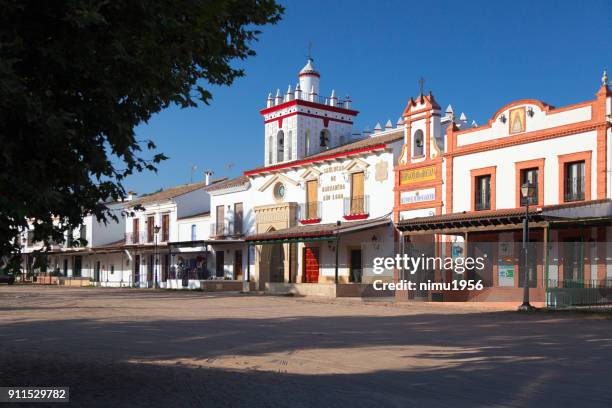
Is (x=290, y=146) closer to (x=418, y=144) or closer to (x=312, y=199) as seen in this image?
(x=312, y=199)

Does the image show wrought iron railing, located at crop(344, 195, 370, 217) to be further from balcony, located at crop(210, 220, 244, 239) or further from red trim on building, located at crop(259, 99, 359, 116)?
balcony, located at crop(210, 220, 244, 239)

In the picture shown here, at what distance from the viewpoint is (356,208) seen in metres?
30.6

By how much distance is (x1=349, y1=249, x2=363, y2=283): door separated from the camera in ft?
99.0

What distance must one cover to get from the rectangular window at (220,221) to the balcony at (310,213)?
7324 mm

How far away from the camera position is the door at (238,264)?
38.7 meters

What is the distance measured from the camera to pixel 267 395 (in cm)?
738

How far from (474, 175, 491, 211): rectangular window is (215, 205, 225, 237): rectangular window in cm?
1821

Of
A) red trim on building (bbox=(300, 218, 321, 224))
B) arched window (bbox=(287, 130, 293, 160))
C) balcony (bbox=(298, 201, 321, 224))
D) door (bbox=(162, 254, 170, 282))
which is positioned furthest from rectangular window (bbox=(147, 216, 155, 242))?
red trim on building (bbox=(300, 218, 321, 224))

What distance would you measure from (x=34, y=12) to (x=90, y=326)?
10.9 m

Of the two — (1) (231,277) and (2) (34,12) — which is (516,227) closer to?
(2) (34,12)

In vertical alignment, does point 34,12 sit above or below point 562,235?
above

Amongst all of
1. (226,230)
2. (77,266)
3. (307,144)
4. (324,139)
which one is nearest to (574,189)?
(307,144)

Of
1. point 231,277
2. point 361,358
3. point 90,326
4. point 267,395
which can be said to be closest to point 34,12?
point 267,395

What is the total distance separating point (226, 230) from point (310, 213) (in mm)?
7644
